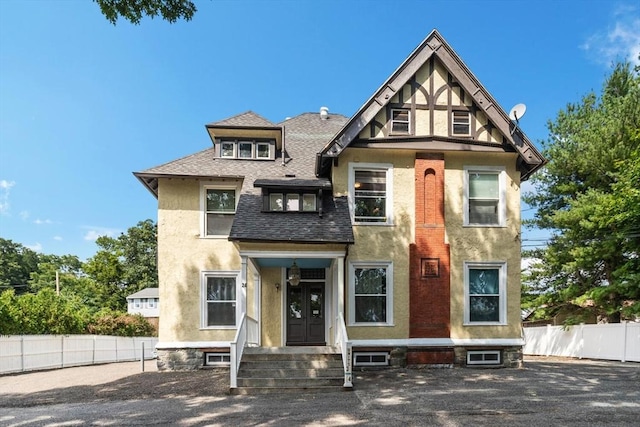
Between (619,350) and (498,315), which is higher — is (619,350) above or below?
below

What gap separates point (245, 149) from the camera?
14.2 meters

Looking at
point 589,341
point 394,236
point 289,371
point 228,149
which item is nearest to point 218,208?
point 228,149

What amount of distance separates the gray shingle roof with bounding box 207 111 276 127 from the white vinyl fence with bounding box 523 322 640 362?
48.6ft

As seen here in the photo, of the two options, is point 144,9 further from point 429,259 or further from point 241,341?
point 429,259

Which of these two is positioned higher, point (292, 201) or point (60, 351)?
point (292, 201)

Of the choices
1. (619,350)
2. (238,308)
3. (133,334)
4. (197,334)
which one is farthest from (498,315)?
(133,334)

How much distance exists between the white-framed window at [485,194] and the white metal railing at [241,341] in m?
7.24

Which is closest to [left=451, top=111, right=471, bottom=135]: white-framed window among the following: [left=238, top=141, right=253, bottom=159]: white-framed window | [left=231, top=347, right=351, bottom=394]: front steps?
[left=238, top=141, right=253, bottom=159]: white-framed window

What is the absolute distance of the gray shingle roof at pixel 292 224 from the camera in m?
10.6

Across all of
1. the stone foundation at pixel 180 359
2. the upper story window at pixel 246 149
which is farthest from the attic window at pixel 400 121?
the stone foundation at pixel 180 359

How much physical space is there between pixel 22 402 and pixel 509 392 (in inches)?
400

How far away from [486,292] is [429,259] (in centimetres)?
210

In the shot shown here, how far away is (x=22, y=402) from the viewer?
845 centimetres

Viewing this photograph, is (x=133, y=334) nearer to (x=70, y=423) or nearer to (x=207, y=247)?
(x=207, y=247)
